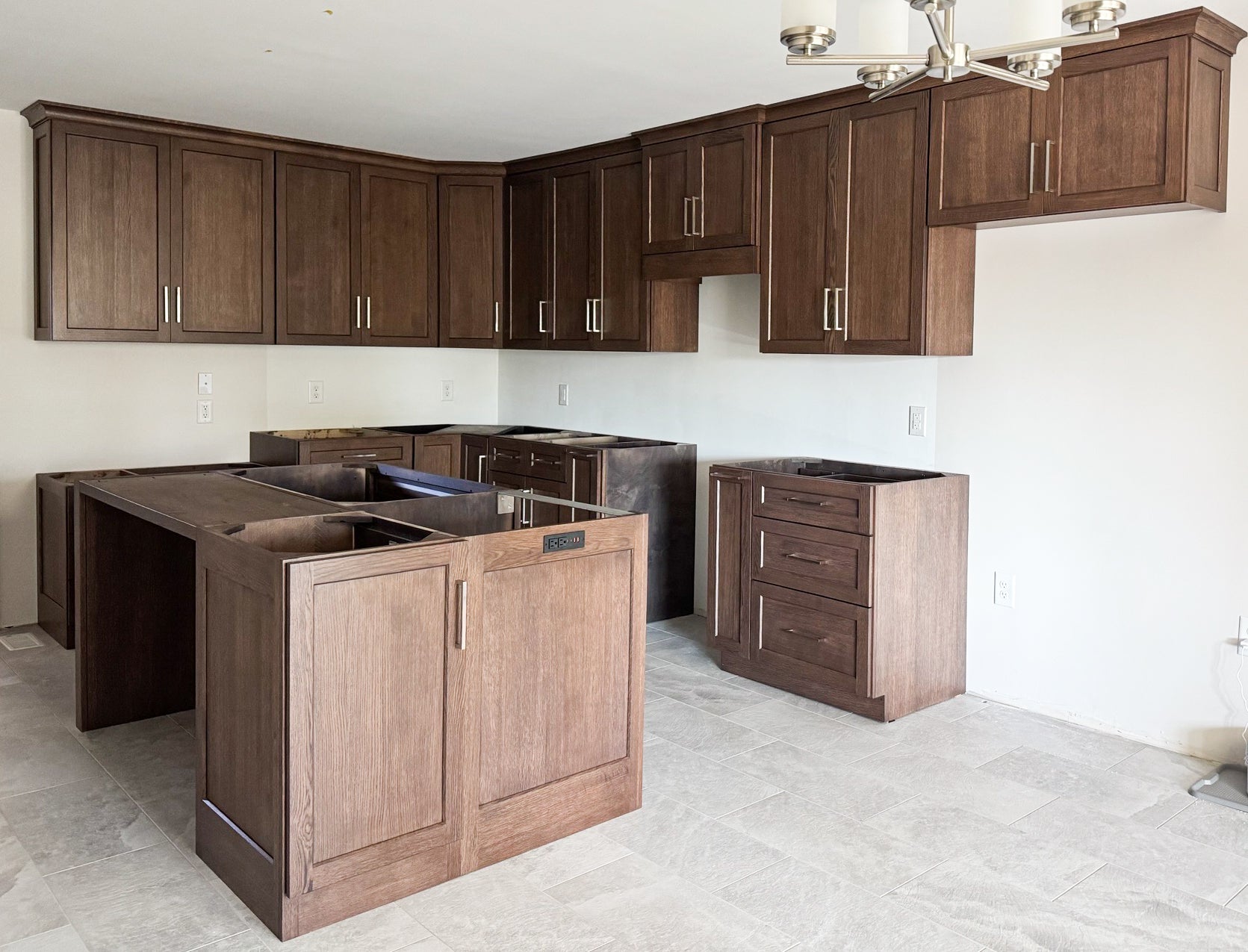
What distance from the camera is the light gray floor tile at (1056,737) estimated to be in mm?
3471

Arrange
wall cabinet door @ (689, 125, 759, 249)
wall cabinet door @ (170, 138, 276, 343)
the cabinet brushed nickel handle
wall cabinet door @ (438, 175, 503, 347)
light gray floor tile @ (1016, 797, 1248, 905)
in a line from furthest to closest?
wall cabinet door @ (438, 175, 503, 347) < wall cabinet door @ (170, 138, 276, 343) < wall cabinet door @ (689, 125, 759, 249) < light gray floor tile @ (1016, 797, 1248, 905) < the cabinet brushed nickel handle

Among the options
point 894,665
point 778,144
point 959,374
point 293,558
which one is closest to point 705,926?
point 293,558

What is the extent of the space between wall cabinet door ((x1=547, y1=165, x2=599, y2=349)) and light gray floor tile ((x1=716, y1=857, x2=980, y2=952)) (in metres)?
3.29

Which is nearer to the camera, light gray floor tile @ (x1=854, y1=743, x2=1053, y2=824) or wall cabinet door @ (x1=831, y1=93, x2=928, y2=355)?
light gray floor tile @ (x1=854, y1=743, x2=1053, y2=824)

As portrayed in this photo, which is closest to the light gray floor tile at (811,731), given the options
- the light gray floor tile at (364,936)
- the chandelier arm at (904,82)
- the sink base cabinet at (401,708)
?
the sink base cabinet at (401,708)

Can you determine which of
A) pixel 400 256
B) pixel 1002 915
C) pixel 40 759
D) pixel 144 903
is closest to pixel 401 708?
pixel 144 903

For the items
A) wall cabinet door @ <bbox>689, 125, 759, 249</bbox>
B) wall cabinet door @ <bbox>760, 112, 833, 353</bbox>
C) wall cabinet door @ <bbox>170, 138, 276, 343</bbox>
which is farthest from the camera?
wall cabinet door @ <bbox>170, 138, 276, 343</bbox>

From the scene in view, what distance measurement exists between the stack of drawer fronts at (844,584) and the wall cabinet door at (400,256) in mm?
2214

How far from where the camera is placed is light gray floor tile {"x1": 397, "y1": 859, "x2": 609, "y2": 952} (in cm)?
229

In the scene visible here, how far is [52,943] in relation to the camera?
2.26m

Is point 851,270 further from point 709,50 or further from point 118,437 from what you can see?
point 118,437

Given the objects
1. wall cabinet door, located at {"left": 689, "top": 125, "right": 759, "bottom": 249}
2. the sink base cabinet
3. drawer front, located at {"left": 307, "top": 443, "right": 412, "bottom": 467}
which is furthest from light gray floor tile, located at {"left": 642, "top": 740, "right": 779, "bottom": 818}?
drawer front, located at {"left": 307, "top": 443, "right": 412, "bottom": 467}

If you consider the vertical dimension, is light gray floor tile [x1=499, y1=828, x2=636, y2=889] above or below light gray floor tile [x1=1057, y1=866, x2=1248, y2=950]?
above

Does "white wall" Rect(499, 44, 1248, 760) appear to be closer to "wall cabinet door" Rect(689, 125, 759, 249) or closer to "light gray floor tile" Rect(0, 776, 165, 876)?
"wall cabinet door" Rect(689, 125, 759, 249)
